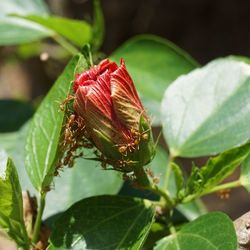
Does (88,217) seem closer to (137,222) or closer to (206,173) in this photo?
(137,222)

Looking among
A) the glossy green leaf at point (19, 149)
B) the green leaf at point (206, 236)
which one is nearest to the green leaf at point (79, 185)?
the glossy green leaf at point (19, 149)

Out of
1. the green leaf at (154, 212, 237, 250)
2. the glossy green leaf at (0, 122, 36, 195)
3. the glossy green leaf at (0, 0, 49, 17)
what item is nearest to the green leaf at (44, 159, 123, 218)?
the glossy green leaf at (0, 122, 36, 195)

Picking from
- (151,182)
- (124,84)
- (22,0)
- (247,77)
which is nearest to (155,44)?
(22,0)

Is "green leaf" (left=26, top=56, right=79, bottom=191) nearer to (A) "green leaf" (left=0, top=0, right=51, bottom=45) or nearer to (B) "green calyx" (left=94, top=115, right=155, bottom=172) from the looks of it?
(B) "green calyx" (left=94, top=115, right=155, bottom=172)

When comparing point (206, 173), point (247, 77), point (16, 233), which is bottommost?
point (16, 233)

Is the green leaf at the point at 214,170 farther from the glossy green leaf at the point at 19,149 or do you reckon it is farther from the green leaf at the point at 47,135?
the glossy green leaf at the point at 19,149
